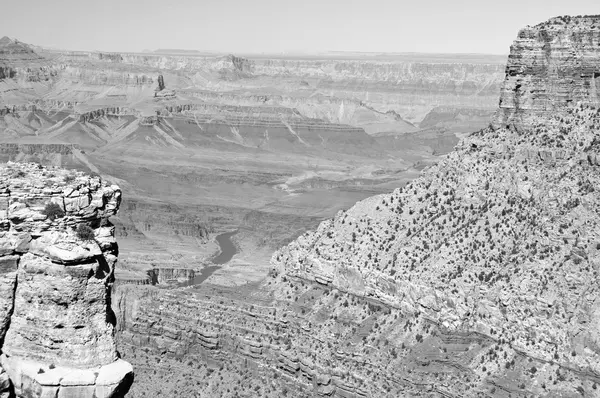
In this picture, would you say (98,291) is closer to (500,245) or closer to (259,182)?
(500,245)

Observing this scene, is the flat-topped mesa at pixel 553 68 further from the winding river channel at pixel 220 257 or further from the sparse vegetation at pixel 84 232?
the winding river channel at pixel 220 257

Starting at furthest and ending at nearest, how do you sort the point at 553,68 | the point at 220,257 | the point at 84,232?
the point at 220,257
the point at 553,68
the point at 84,232

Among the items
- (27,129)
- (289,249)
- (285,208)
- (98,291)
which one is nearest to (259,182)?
(285,208)

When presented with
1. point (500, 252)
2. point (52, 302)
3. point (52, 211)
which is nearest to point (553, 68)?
point (500, 252)

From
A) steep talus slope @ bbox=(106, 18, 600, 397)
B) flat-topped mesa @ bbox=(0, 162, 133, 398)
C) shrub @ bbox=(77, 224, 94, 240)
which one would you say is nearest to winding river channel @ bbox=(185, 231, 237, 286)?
steep talus slope @ bbox=(106, 18, 600, 397)

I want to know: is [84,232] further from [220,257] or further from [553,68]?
[220,257]

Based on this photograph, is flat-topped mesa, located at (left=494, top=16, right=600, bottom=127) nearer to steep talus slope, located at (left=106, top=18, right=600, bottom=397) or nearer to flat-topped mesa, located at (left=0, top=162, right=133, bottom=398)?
steep talus slope, located at (left=106, top=18, right=600, bottom=397)

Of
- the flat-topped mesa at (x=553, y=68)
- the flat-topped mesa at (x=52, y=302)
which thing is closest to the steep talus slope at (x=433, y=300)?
the flat-topped mesa at (x=553, y=68)
